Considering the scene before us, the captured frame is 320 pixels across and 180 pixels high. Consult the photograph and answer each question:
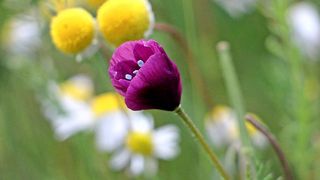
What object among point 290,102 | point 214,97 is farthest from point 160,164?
point 290,102

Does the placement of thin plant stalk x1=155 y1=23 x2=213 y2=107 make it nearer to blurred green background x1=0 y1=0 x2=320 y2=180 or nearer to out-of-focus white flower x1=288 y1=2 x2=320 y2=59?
blurred green background x1=0 y1=0 x2=320 y2=180

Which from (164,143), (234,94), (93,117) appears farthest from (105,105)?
(234,94)

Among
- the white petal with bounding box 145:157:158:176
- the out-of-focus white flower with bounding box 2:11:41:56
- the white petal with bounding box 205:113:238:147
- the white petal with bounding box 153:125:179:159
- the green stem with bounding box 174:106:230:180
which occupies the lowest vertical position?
the white petal with bounding box 205:113:238:147

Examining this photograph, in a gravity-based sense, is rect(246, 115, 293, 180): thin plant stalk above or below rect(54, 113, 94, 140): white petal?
above

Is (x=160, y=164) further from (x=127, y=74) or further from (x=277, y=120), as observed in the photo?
(x=127, y=74)

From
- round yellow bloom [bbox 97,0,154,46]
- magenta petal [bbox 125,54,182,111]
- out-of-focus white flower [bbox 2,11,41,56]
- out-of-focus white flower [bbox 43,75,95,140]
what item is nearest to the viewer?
magenta petal [bbox 125,54,182,111]

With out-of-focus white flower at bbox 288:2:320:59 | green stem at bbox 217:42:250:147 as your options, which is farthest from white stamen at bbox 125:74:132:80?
out-of-focus white flower at bbox 288:2:320:59

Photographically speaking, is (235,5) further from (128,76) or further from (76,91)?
(128,76)
